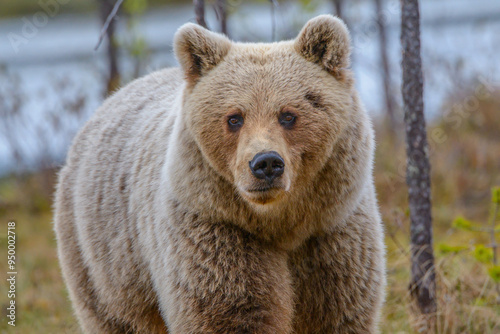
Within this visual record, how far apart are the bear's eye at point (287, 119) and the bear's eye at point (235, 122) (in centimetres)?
23

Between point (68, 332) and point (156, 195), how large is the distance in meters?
2.65

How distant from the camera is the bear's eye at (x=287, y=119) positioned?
12.8 ft

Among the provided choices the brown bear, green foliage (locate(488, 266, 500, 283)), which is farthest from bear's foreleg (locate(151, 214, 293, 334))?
green foliage (locate(488, 266, 500, 283))

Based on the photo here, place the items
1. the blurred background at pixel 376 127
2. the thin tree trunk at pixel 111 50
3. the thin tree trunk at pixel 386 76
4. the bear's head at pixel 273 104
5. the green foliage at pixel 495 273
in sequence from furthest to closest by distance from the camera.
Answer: the thin tree trunk at pixel 386 76 < the thin tree trunk at pixel 111 50 < the blurred background at pixel 376 127 < the green foliage at pixel 495 273 < the bear's head at pixel 273 104

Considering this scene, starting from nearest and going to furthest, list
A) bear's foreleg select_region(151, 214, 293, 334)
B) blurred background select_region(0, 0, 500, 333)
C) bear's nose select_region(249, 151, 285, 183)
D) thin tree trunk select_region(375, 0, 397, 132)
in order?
bear's nose select_region(249, 151, 285, 183) < bear's foreleg select_region(151, 214, 293, 334) < blurred background select_region(0, 0, 500, 333) < thin tree trunk select_region(375, 0, 397, 132)

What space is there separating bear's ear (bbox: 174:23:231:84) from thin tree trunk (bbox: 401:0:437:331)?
5.67 feet

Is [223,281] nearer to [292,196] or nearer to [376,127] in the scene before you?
[292,196]

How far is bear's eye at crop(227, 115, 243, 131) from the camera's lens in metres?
3.93

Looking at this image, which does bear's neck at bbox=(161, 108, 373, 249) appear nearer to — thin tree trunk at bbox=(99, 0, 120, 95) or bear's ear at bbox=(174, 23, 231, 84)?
bear's ear at bbox=(174, 23, 231, 84)

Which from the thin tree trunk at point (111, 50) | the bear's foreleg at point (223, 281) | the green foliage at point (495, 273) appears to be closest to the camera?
the bear's foreleg at point (223, 281)

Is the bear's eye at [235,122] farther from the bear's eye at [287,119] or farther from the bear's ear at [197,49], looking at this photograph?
the bear's ear at [197,49]

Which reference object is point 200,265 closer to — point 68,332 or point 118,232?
point 118,232

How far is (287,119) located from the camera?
12.9 ft

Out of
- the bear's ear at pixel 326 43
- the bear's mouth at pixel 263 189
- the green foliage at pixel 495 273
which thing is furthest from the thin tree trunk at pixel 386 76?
the bear's mouth at pixel 263 189
